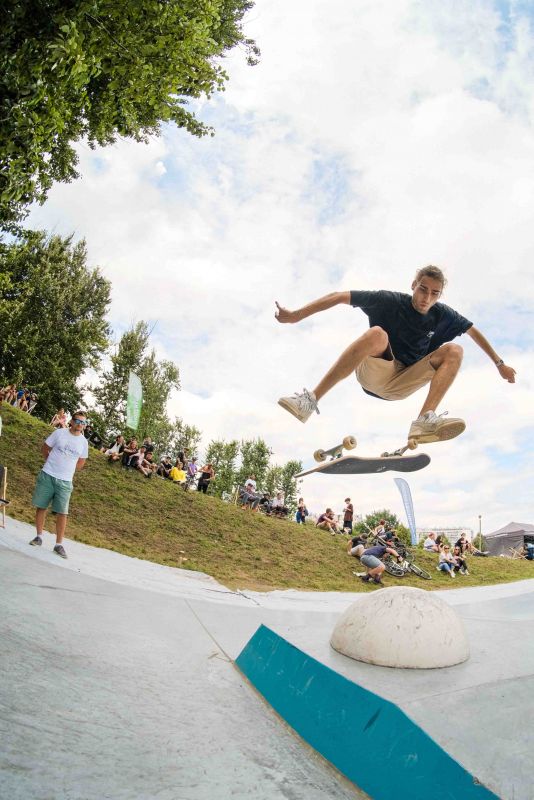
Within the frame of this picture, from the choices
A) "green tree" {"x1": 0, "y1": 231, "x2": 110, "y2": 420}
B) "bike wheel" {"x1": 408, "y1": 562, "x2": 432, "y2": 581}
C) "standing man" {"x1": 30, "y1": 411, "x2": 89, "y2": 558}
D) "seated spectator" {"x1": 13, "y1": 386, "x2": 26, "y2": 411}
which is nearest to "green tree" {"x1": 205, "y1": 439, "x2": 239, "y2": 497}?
"green tree" {"x1": 0, "y1": 231, "x2": 110, "y2": 420}

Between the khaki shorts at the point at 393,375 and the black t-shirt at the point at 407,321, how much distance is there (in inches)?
4.9

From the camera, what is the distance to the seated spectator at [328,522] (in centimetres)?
1895

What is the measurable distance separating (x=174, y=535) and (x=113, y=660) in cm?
1053

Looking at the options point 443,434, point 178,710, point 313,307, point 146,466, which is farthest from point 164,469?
point 178,710

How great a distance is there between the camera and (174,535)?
1262 centimetres

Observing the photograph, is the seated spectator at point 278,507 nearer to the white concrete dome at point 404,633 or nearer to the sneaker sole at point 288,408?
the sneaker sole at point 288,408

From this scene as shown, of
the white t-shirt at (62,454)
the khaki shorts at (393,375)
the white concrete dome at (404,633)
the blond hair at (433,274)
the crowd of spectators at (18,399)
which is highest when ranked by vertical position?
the crowd of spectators at (18,399)

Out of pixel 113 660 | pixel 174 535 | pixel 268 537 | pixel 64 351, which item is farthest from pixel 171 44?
pixel 64 351

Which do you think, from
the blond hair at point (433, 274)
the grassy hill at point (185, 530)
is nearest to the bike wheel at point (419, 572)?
the grassy hill at point (185, 530)

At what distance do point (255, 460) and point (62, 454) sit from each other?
1443 inches

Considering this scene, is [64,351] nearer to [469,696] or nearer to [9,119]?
[9,119]

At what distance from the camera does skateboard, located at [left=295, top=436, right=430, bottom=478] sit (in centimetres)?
445

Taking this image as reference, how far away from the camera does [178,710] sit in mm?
1981

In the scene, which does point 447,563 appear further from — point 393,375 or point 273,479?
point 273,479
